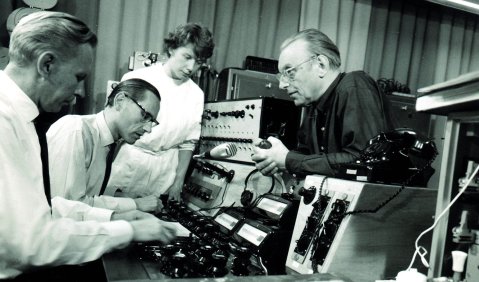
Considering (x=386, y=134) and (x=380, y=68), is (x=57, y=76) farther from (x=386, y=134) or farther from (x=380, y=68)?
(x=380, y=68)

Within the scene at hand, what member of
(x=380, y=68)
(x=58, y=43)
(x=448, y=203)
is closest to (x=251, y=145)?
(x=58, y=43)

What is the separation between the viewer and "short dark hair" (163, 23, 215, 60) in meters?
2.54

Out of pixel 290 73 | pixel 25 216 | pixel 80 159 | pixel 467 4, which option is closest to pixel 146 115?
pixel 80 159

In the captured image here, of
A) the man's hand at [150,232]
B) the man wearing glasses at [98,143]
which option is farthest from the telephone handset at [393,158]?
the man wearing glasses at [98,143]

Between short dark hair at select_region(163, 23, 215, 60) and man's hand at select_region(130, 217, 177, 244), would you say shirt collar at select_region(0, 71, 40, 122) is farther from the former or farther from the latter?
short dark hair at select_region(163, 23, 215, 60)

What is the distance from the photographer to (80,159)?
5.58ft

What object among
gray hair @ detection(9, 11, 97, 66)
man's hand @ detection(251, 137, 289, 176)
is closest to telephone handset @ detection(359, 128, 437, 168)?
man's hand @ detection(251, 137, 289, 176)

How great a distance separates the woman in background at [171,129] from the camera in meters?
2.51

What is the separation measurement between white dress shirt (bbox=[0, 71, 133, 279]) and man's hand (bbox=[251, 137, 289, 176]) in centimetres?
70

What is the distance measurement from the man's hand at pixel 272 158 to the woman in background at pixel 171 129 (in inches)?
35.6

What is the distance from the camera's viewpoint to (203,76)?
3.46 m

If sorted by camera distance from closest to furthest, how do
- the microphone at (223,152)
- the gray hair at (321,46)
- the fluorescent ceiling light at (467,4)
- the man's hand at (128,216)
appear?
1. the man's hand at (128,216)
2. the gray hair at (321,46)
3. the microphone at (223,152)
4. the fluorescent ceiling light at (467,4)

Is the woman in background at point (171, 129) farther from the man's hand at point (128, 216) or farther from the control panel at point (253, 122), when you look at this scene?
the man's hand at point (128, 216)

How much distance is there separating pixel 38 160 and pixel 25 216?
0.53 ft
